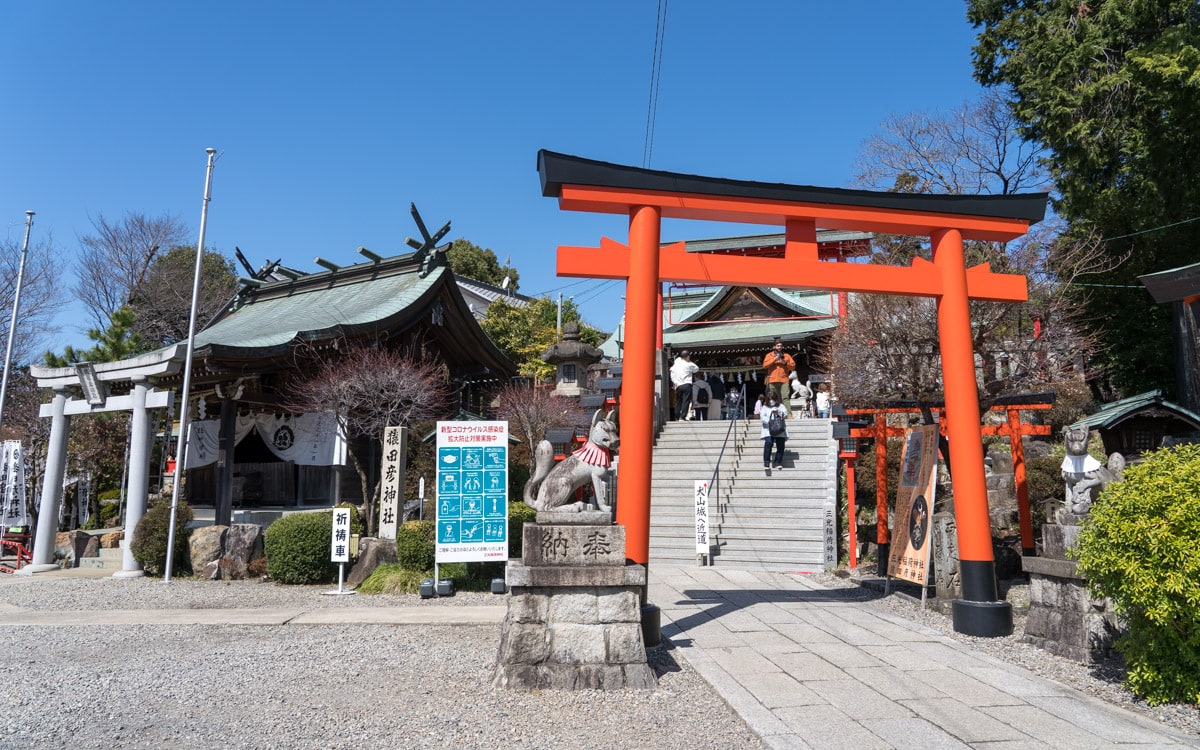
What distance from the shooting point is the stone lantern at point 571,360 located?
19922 mm

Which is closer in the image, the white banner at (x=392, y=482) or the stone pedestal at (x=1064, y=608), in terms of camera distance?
the stone pedestal at (x=1064, y=608)

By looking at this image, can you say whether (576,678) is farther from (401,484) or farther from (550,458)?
(401,484)

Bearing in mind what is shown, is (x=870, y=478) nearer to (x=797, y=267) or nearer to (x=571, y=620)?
(x=797, y=267)

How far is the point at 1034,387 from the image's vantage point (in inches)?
543

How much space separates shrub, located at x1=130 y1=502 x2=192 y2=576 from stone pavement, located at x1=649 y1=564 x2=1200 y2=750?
8.33m

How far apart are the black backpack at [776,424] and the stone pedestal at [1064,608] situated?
7595 mm

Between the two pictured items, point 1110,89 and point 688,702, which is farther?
point 1110,89

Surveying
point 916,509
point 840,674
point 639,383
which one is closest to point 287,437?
point 639,383

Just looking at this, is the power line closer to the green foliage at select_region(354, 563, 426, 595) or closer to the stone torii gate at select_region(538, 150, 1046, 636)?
the stone torii gate at select_region(538, 150, 1046, 636)

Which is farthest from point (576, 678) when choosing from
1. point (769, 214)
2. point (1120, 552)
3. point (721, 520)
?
point (721, 520)

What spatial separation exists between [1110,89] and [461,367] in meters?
15.8

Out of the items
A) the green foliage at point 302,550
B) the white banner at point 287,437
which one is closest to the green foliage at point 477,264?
the white banner at point 287,437

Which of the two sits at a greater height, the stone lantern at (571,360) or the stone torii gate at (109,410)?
the stone lantern at (571,360)

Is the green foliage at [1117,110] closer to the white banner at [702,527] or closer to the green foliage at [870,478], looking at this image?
the green foliage at [870,478]
